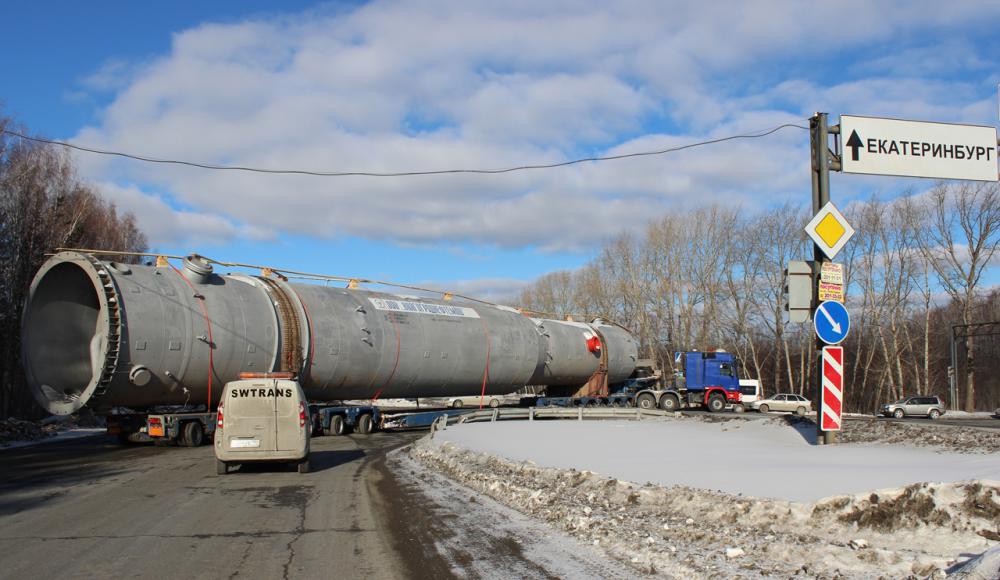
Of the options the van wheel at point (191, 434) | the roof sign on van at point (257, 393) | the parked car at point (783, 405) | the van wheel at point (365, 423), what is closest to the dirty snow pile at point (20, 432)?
the van wheel at point (191, 434)

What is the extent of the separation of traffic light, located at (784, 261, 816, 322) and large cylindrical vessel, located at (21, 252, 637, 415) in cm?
1411

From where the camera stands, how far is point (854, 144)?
13211mm

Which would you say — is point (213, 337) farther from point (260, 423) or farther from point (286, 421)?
point (286, 421)

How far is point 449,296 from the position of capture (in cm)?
2925

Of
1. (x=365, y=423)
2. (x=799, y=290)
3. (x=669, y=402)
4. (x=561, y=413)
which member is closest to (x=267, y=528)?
(x=799, y=290)

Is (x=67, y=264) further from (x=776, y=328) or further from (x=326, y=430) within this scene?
(x=776, y=328)

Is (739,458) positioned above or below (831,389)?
below

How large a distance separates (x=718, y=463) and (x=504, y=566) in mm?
5355

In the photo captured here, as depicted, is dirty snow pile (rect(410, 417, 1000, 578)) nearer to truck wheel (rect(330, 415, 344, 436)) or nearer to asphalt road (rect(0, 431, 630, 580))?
asphalt road (rect(0, 431, 630, 580))

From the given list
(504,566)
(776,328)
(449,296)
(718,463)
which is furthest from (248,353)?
(776,328)

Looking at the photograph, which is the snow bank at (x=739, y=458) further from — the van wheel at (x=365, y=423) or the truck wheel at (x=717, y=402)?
the truck wheel at (x=717, y=402)

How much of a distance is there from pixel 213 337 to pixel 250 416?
6.89m

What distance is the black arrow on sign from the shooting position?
1320cm

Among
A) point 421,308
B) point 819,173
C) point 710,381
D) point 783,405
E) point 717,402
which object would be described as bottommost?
point 783,405
